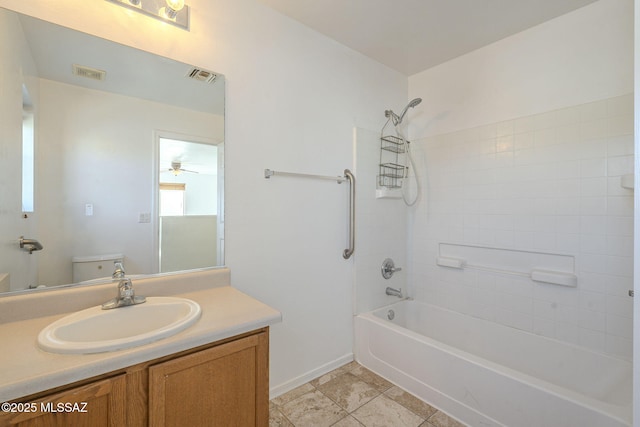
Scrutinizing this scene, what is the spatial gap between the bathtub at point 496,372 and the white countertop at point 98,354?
1193mm

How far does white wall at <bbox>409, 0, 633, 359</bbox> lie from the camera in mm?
1676

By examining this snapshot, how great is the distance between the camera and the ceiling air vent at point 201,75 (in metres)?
1.51

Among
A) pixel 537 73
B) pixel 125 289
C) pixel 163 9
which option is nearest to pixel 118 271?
pixel 125 289

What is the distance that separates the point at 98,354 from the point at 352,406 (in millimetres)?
1478

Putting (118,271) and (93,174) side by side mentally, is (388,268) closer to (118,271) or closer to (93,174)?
(118,271)

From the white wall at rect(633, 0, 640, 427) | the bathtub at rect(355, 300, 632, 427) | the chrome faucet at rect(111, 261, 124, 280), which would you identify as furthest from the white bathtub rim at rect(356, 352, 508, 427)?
the chrome faucet at rect(111, 261, 124, 280)

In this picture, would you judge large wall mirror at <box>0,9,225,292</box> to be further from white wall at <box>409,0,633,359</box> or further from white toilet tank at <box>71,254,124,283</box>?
white wall at <box>409,0,633,359</box>

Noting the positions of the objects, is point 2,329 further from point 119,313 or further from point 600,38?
point 600,38

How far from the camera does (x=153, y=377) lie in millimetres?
892

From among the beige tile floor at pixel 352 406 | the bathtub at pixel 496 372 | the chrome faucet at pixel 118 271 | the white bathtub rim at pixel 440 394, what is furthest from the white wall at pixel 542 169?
the chrome faucet at pixel 118 271

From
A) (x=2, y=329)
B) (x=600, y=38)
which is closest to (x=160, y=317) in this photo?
(x=2, y=329)

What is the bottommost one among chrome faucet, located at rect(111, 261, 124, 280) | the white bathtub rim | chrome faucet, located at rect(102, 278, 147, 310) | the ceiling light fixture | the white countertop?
the white bathtub rim

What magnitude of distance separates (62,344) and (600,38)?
2.98 m

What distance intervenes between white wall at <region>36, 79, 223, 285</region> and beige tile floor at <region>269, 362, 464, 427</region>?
1.18 m
